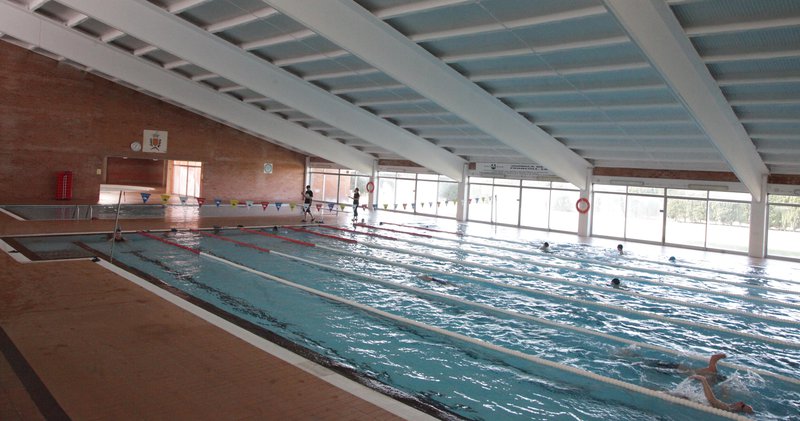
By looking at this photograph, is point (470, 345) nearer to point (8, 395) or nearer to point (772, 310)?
point (8, 395)

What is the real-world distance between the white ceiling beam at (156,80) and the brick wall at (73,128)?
3.05 metres

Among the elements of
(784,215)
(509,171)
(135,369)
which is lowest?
(135,369)

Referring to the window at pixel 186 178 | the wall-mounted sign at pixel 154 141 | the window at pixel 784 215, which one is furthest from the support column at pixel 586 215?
the window at pixel 186 178

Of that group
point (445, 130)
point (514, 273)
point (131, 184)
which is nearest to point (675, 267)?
point (514, 273)

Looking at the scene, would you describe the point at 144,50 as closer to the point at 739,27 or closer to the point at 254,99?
the point at 254,99

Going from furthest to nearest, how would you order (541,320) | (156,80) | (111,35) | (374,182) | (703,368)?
1. (374,182)
2. (156,80)
3. (111,35)
4. (541,320)
5. (703,368)

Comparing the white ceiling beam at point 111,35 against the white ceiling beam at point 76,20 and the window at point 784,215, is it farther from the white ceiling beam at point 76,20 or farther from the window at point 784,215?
the window at point 784,215

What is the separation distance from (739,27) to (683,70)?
3.74ft

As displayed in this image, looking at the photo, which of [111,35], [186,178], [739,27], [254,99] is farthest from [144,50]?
[186,178]

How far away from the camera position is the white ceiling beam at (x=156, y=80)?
14969 mm

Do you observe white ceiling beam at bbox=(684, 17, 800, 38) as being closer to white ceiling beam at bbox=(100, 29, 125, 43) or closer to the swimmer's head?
the swimmer's head

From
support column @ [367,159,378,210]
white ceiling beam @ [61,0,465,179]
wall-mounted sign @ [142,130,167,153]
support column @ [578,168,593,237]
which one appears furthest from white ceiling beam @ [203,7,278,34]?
support column @ [367,159,378,210]

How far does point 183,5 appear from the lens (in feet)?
38.3

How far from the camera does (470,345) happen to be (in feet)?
20.7
